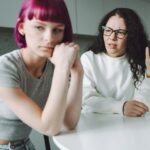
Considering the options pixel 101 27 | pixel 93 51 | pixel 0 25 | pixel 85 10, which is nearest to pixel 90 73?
pixel 93 51

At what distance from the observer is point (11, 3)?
6.47ft

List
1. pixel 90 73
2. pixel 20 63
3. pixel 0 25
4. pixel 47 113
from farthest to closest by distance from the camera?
1. pixel 0 25
2. pixel 90 73
3. pixel 20 63
4. pixel 47 113

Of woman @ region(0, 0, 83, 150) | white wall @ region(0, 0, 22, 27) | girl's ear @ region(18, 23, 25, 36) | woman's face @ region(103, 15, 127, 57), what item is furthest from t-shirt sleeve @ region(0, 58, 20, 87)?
white wall @ region(0, 0, 22, 27)

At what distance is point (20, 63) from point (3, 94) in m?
0.13

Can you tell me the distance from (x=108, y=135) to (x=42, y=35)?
335 millimetres

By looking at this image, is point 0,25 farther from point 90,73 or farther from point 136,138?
point 136,138

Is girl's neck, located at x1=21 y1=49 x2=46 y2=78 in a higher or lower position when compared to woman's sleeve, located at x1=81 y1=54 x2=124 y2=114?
higher

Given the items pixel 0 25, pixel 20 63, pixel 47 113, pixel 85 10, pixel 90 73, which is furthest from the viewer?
pixel 85 10

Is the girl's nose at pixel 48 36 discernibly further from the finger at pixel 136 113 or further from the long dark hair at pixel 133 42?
the long dark hair at pixel 133 42

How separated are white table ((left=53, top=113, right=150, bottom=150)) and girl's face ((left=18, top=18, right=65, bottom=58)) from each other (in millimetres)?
248

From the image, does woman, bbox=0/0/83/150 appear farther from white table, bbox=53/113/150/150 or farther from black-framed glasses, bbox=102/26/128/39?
black-framed glasses, bbox=102/26/128/39

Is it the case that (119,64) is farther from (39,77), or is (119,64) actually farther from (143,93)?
(39,77)

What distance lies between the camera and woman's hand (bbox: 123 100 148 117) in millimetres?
1100

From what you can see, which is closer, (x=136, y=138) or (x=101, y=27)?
(x=136, y=138)
